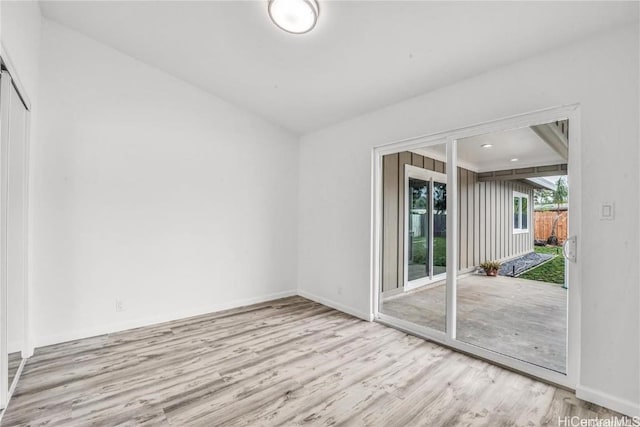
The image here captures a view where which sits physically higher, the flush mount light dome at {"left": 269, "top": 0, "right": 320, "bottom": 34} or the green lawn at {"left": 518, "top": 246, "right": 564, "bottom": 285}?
the flush mount light dome at {"left": 269, "top": 0, "right": 320, "bottom": 34}

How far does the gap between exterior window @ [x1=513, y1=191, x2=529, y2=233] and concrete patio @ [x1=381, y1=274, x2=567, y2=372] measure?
2.42ft

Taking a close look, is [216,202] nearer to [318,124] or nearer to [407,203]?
[318,124]

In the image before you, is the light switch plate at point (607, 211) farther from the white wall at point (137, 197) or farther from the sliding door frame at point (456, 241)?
Answer: the white wall at point (137, 197)

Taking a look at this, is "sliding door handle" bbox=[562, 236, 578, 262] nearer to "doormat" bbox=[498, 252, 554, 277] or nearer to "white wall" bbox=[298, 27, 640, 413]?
"white wall" bbox=[298, 27, 640, 413]

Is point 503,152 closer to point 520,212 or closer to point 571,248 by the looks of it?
point 520,212

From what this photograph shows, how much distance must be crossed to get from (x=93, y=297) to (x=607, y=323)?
177 inches

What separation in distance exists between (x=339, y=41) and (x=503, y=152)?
2.66 meters

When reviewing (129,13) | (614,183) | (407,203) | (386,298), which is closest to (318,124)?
(407,203)

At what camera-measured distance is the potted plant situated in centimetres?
438

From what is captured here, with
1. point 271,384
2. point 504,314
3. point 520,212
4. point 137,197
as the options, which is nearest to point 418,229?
point 520,212

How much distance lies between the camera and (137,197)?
327 cm

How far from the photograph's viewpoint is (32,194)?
268cm

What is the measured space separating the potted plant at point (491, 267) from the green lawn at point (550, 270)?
67 centimetres

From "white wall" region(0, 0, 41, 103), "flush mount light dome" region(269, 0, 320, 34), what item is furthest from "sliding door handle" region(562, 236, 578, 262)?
"white wall" region(0, 0, 41, 103)
